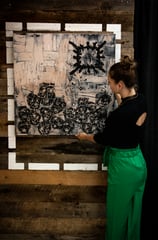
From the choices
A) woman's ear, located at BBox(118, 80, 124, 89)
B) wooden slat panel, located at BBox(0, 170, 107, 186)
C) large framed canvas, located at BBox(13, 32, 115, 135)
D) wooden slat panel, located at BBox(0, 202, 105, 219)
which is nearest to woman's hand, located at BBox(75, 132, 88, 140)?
large framed canvas, located at BBox(13, 32, 115, 135)

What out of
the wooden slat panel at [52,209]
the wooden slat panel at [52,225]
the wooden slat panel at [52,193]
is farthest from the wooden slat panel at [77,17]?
the wooden slat panel at [52,225]

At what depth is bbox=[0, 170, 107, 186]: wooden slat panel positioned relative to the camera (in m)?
2.96

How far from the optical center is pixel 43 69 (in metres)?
2.81

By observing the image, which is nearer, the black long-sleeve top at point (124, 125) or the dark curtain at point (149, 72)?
the black long-sleeve top at point (124, 125)

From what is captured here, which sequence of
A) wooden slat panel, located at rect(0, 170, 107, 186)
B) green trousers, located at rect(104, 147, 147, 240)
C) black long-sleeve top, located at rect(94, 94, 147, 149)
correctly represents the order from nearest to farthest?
black long-sleeve top, located at rect(94, 94, 147, 149) → green trousers, located at rect(104, 147, 147, 240) → wooden slat panel, located at rect(0, 170, 107, 186)

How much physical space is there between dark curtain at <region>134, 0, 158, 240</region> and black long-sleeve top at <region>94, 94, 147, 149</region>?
334mm

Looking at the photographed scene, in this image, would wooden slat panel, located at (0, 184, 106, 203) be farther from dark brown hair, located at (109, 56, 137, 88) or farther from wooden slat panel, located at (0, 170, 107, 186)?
dark brown hair, located at (109, 56, 137, 88)

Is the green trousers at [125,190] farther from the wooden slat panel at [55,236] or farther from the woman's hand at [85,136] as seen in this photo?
the wooden slat panel at [55,236]

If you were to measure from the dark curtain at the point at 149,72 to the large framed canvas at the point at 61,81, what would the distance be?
0.79 ft

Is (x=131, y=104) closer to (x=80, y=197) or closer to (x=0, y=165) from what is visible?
(x=80, y=197)

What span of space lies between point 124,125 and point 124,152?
0.71 feet

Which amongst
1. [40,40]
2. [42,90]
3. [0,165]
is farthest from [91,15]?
[0,165]

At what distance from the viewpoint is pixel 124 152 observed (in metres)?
2.54

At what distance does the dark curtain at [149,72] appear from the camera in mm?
2793
